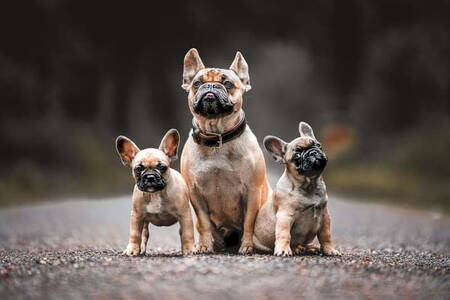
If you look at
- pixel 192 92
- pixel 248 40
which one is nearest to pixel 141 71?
pixel 248 40

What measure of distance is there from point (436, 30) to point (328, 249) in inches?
650

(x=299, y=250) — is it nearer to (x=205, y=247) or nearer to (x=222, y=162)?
(x=205, y=247)

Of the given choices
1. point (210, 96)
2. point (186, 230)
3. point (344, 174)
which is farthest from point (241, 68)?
point (344, 174)

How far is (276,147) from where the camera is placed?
6.69 meters

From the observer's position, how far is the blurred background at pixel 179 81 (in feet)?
61.6

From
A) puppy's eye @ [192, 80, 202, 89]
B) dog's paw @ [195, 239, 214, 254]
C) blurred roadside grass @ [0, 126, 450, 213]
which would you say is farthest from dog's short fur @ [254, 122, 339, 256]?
blurred roadside grass @ [0, 126, 450, 213]

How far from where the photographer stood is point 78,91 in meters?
23.8

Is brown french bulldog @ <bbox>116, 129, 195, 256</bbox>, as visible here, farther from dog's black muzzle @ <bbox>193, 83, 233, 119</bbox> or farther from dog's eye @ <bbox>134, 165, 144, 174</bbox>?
dog's black muzzle @ <bbox>193, 83, 233, 119</bbox>

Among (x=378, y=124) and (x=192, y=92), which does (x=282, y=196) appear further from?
(x=378, y=124)

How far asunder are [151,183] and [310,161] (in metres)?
1.53

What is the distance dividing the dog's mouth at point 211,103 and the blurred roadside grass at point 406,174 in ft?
34.2

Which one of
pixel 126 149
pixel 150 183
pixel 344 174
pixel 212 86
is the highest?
pixel 344 174

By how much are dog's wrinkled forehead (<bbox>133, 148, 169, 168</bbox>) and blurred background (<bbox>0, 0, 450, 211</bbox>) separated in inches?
413

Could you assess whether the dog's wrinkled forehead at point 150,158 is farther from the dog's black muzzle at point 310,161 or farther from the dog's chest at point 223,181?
the dog's black muzzle at point 310,161
